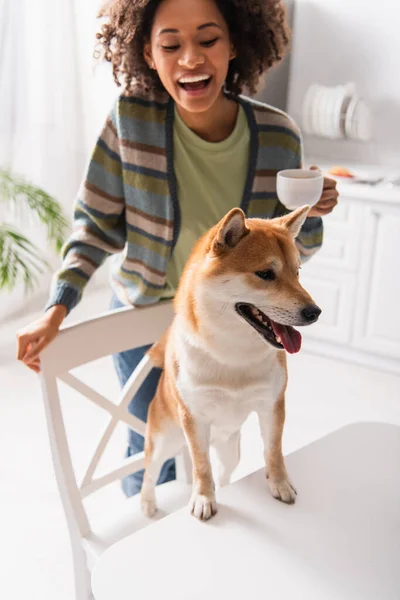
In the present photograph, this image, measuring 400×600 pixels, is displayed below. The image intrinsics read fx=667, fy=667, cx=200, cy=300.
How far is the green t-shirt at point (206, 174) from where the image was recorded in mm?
1266

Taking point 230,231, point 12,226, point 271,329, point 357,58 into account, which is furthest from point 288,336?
point 357,58

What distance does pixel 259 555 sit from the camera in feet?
2.87

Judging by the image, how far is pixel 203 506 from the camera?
94cm

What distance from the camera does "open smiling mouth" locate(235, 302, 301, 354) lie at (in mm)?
838

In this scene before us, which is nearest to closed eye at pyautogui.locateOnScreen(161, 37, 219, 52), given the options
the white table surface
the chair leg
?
the white table surface

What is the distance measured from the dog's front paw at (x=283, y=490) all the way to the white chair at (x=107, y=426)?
1.14ft

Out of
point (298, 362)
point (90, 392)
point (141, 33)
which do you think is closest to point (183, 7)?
point (141, 33)

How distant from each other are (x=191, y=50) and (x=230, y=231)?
413mm

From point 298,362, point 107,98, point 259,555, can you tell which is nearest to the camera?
point 259,555

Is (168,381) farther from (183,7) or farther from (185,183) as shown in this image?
(183,7)

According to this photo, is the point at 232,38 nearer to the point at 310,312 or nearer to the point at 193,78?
the point at 193,78

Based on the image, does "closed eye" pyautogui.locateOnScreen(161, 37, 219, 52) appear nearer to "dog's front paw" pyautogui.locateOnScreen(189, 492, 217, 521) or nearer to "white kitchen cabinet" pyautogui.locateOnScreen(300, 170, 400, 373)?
"dog's front paw" pyautogui.locateOnScreen(189, 492, 217, 521)

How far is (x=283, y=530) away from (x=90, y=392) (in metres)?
0.51

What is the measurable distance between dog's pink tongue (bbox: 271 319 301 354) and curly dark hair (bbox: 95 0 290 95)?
0.63m
